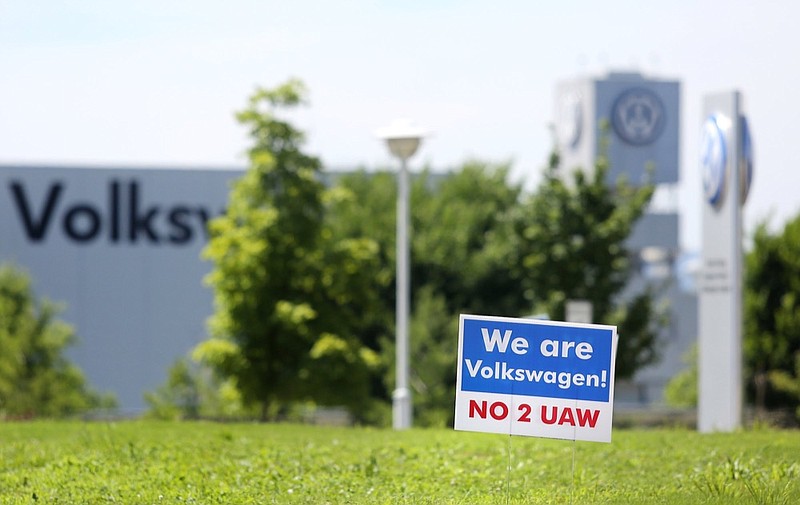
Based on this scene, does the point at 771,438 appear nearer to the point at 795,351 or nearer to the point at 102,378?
the point at 795,351

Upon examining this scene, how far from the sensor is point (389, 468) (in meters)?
12.5

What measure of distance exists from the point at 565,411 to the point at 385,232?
32.9 metres

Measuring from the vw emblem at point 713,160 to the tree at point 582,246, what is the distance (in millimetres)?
9164

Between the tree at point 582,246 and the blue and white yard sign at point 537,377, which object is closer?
the blue and white yard sign at point 537,377

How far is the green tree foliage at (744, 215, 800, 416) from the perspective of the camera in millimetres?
36094

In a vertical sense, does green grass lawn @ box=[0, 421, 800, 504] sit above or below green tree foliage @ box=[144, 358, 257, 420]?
above

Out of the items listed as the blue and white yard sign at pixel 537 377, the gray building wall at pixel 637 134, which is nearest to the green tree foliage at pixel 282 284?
the blue and white yard sign at pixel 537 377

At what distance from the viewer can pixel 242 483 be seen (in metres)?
11.5

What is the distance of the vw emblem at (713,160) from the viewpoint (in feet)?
79.4

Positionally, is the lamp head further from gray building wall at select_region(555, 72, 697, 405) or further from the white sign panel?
gray building wall at select_region(555, 72, 697, 405)

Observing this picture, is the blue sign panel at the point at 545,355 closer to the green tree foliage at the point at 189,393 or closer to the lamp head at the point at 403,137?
the lamp head at the point at 403,137

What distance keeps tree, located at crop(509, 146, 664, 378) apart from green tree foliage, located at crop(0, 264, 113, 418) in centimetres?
1487

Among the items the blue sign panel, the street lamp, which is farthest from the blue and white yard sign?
the street lamp

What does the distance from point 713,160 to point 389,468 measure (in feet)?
44.7
